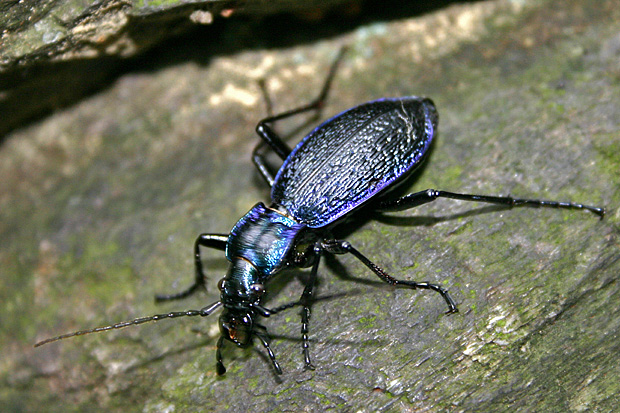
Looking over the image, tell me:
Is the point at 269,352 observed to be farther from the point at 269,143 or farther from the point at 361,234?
the point at 269,143

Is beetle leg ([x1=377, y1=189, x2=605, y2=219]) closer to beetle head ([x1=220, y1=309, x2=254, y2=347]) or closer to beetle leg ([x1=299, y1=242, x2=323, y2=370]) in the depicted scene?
beetle leg ([x1=299, y1=242, x2=323, y2=370])

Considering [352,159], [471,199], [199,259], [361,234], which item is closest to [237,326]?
[199,259]

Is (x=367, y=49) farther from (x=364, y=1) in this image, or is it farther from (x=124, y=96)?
(x=124, y=96)

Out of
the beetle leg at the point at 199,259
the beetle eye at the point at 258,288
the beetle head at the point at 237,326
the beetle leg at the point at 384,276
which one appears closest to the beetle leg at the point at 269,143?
the beetle leg at the point at 199,259

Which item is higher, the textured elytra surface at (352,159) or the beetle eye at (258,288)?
the textured elytra surface at (352,159)

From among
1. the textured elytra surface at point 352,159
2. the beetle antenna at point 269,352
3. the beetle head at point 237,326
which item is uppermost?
the textured elytra surface at point 352,159

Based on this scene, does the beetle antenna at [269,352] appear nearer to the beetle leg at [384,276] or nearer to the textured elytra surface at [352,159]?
the beetle leg at [384,276]

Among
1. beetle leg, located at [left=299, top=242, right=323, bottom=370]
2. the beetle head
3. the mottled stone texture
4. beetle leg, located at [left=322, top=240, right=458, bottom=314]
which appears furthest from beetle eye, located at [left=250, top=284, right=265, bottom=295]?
beetle leg, located at [left=322, top=240, right=458, bottom=314]

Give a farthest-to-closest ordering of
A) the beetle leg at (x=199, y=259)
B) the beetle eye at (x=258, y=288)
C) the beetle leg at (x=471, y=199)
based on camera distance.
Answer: the beetle leg at (x=199, y=259) → the beetle leg at (x=471, y=199) → the beetle eye at (x=258, y=288)
